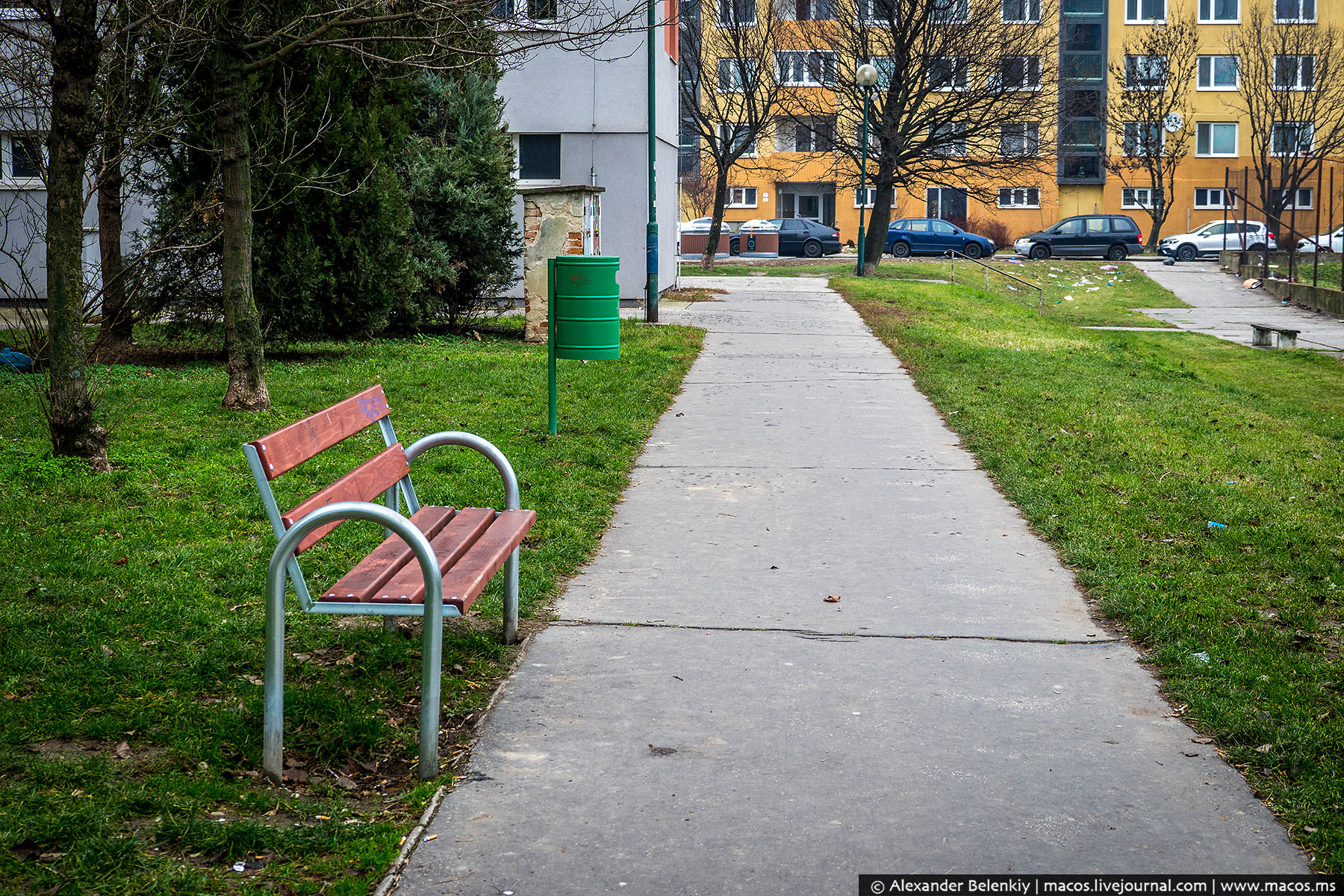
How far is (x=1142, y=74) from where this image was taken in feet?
172

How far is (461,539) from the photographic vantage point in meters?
4.64

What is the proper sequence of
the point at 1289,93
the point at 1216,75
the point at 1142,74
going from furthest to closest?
the point at 1216,75 < the point at 1142,74 < the point at 1289,93

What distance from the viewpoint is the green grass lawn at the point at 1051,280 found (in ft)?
91.4

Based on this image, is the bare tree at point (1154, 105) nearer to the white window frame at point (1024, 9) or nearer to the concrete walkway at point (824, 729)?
the white window frame at point (1024, 9)

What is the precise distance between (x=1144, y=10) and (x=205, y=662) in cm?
6466

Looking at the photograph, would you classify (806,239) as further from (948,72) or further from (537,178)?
(537,178)

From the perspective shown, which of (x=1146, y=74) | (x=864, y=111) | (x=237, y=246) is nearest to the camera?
(x=237, y=246)

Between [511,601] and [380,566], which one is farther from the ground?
[380,566]

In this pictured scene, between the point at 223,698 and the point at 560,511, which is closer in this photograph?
the point at 223,698

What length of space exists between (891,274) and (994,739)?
31064mm

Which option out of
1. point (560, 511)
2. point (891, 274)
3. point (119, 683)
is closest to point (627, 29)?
point (560, 511)

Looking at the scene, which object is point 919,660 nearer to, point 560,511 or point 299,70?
point 560,511

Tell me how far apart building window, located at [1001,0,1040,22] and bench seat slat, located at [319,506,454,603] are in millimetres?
39269

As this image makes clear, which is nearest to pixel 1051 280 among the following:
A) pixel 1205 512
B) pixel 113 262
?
pixel 113 262
